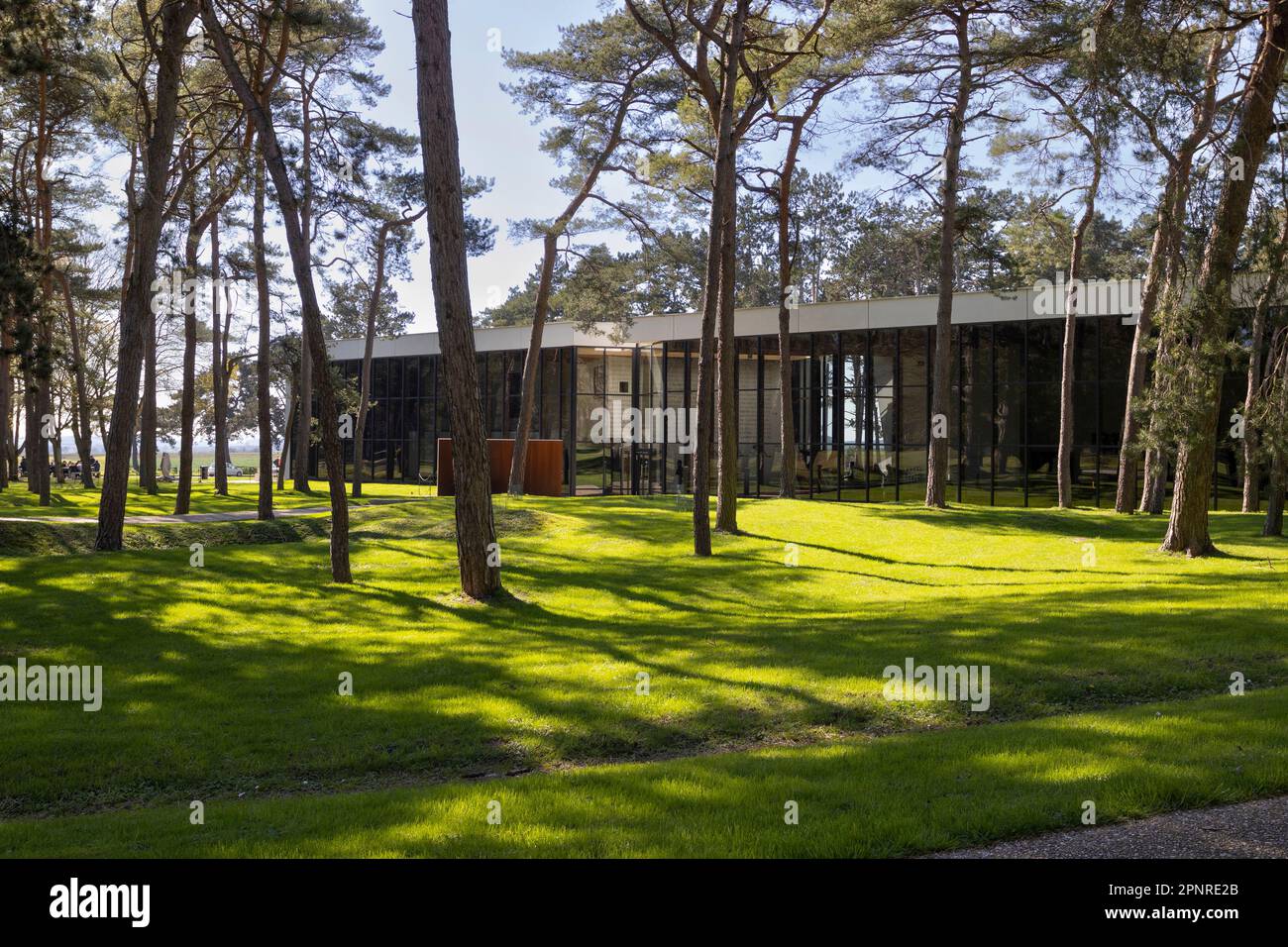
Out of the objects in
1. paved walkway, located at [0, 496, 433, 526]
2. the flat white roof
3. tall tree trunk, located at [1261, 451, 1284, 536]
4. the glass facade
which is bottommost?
paved walkway, located at [0, 496, 433, 526]

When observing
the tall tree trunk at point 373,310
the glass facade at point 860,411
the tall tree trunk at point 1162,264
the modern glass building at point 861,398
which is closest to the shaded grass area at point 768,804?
the tall tree trunk at point 1162,264

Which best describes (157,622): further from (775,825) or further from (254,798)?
(775,825)

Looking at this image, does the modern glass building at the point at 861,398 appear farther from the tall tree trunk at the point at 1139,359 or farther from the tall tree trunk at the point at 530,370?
the tall tree trunk at the point at 1139,359

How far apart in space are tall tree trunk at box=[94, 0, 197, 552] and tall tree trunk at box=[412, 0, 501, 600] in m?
6.70

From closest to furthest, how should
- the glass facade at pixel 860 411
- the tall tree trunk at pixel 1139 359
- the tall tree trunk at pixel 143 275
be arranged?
the tall tree trunk at pixel 143 275 → the tall tree trunk at pixel 1139 359 → the glass facade at pixel 860 411

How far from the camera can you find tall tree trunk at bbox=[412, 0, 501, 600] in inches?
535

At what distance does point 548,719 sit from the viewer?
871cm

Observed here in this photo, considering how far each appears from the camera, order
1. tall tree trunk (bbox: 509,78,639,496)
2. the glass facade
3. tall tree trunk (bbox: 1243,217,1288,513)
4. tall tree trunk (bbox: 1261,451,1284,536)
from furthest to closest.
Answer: the glass facade
tall tree trunk (bbox: 509,78,639,496)
tall tree trunk (bbox: 1261,451,1284,536)
tall tree trunk (bbox: 1243,217,1288,513)

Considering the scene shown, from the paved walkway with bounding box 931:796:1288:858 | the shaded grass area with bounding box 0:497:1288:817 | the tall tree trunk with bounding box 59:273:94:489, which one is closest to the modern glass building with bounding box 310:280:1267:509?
the shaded grass area with bounding box 0:497:1288:817

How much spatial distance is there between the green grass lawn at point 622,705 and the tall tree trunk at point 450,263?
1.66 metres

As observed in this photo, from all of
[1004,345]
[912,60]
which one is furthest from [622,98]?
[1004,345]

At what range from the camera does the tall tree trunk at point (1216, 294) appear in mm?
15625

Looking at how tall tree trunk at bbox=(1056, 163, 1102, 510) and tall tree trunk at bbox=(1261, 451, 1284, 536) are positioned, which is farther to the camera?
tall tree trunk at bbox=(1056, 163, 1102, 510)

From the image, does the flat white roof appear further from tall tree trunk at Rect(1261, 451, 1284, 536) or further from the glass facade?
tall tree trunk at Rect(1261, 451, 1284, 536)
